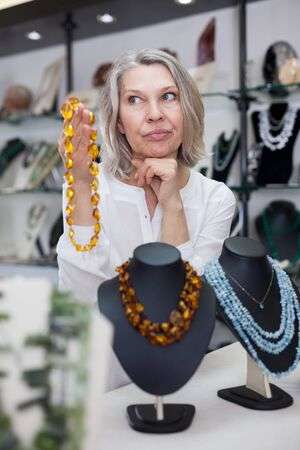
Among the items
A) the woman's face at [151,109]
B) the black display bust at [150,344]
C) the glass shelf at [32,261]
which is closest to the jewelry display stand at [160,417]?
the black display bust at [150,344]

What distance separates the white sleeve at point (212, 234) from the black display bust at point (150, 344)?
30cm

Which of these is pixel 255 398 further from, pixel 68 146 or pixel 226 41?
pixel 226 41

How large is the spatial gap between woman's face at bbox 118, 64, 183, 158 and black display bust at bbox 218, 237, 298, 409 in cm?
29

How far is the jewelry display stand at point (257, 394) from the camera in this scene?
930 mm

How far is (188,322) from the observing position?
2.73 feet

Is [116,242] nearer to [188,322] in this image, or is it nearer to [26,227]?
[188,322]

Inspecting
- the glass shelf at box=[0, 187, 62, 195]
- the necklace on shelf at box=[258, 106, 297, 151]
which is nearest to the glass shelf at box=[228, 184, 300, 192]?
the necklace on shelf at box=[258, 106, 297, 151]

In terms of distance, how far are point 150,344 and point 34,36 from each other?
8.29ft

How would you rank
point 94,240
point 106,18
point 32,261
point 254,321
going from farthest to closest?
point 32,261
point 106,18
point 94,240
point 254,321

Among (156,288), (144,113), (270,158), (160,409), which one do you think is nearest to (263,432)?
(160,409)

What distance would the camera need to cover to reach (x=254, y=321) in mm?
935

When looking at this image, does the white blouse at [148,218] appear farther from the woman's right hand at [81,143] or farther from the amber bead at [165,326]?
the amber bead at [165,326]

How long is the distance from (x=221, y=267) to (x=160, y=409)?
25cm

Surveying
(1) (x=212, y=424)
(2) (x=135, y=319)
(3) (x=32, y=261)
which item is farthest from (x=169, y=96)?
(3) (x=32, y=261)
